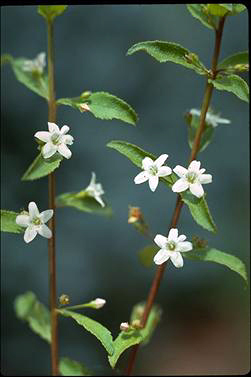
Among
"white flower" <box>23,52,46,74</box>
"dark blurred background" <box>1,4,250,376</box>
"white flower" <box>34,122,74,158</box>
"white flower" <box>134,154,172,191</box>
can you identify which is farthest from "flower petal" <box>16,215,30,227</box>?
"dark blurred background" <box>1,4,250,376</box>

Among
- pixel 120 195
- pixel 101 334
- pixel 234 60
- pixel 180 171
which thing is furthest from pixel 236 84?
pixel 120 195

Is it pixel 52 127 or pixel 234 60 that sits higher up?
pixel 234 60

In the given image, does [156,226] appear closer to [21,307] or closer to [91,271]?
[91,271]

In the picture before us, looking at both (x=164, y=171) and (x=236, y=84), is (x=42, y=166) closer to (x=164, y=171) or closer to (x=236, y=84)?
(x=164, y=171)

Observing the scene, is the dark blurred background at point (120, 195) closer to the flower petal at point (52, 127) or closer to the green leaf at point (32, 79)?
the green leaf at point (32, 79)

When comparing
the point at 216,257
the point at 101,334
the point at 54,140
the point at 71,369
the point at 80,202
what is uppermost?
the point at 54,140

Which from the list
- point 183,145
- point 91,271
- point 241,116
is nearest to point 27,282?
point 91,271
